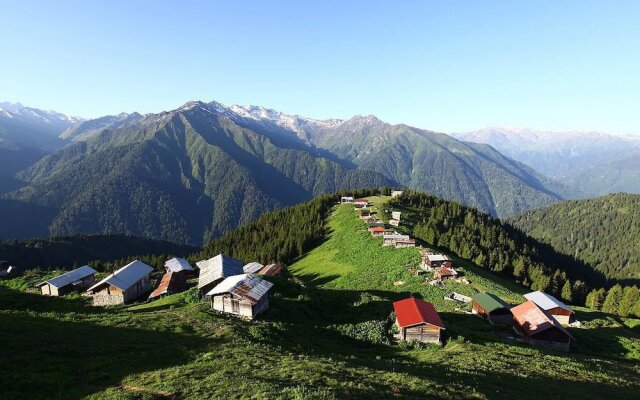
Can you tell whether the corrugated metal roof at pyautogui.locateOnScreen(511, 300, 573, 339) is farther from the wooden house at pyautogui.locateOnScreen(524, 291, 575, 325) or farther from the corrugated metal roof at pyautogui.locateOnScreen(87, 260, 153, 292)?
the corrugated metal roof at pyautogui.locateOnScreen(87, 260, 153, 292)

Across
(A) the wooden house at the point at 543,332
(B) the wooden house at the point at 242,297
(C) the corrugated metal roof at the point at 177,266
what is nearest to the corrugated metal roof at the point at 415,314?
(A) the wooden house at the point at 543,332

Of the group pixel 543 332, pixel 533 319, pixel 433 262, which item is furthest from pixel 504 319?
pixel 433 262

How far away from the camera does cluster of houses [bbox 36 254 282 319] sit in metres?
46.3

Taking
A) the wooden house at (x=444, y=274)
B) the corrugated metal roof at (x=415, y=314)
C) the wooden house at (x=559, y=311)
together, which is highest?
the corrugated metal roof at (x=415, y=314)

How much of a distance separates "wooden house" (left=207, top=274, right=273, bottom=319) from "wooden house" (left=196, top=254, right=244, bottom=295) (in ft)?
37.4

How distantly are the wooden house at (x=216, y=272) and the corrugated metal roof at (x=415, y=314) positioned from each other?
29340 millimetres

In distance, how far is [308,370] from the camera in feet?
87.9

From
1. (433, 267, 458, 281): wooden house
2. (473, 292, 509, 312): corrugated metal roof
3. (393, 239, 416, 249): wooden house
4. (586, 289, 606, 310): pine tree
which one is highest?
(393, 239, 416, 249): wooden house

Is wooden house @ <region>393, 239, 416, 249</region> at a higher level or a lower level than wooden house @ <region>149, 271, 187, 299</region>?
higher

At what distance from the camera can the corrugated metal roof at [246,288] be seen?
4550 centimetres

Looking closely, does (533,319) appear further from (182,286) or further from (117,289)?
(117,289)

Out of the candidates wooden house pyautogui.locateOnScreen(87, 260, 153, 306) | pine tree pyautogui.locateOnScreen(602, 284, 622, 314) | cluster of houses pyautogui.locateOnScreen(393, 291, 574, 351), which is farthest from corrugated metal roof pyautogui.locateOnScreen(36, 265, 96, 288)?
pine tree pyautogui.locateOnScreen(602, 284, 622, 314)

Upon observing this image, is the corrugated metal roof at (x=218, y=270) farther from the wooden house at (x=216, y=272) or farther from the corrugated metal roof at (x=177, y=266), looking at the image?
the corrugated metal roof at (x=177, y=266)

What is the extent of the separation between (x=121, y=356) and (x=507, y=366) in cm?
3371
